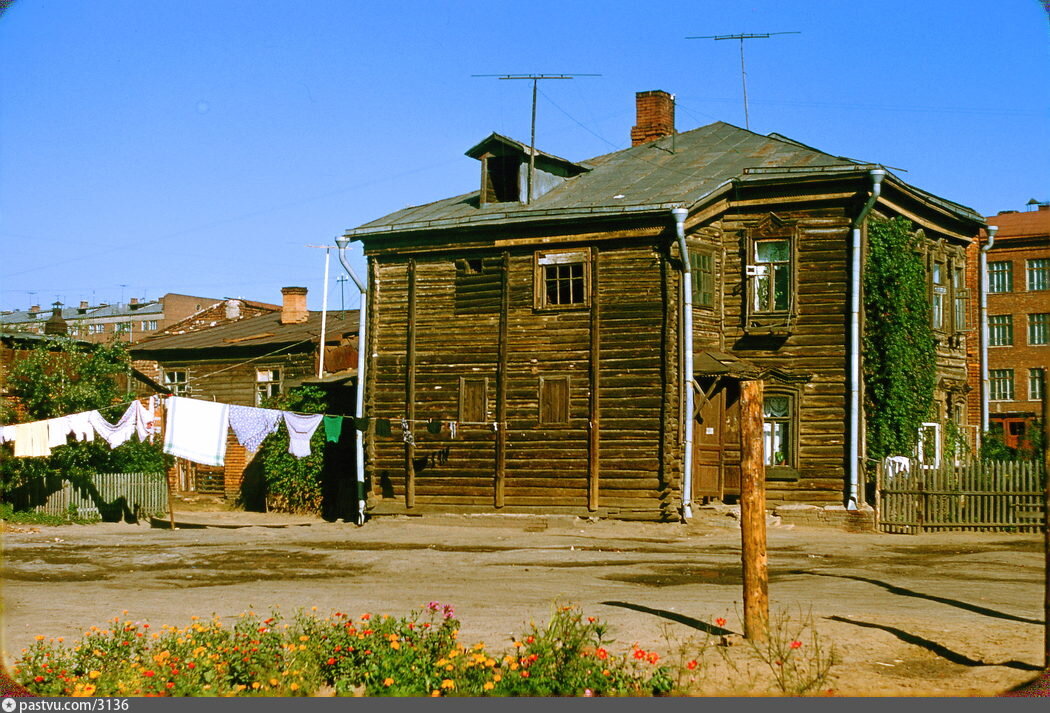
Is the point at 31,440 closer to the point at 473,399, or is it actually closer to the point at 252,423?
the point at 252,423

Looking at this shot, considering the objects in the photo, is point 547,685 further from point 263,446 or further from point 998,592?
point 263,446

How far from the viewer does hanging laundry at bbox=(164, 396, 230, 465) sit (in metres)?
24.9

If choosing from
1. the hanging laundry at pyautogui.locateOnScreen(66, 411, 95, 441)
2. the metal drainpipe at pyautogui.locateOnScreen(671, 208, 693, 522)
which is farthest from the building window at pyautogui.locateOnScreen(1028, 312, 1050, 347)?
the hanging laundry at pyautogui.locateOnScreen(66, 411, 95, 441)

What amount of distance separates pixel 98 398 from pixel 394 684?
22.5m

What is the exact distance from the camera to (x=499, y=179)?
90.1ft

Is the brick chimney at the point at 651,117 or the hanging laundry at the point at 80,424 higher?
the brick chimney at the point at 651,117

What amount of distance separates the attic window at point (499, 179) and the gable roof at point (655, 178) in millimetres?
387

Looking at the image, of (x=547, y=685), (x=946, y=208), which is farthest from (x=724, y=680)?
(x=946, y=208)

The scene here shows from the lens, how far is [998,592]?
14977 millimetres

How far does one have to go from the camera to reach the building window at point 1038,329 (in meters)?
54.4

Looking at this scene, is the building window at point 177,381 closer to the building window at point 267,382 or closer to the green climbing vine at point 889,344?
the building window at point 267,382

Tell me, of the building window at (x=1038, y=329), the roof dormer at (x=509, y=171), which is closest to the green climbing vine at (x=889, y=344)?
the roof dormer at (x=509, y=171)

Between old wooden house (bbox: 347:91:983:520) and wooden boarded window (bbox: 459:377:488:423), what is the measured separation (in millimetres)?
49

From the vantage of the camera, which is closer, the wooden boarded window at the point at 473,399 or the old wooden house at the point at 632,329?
the old wooden house at the point at 632,329
